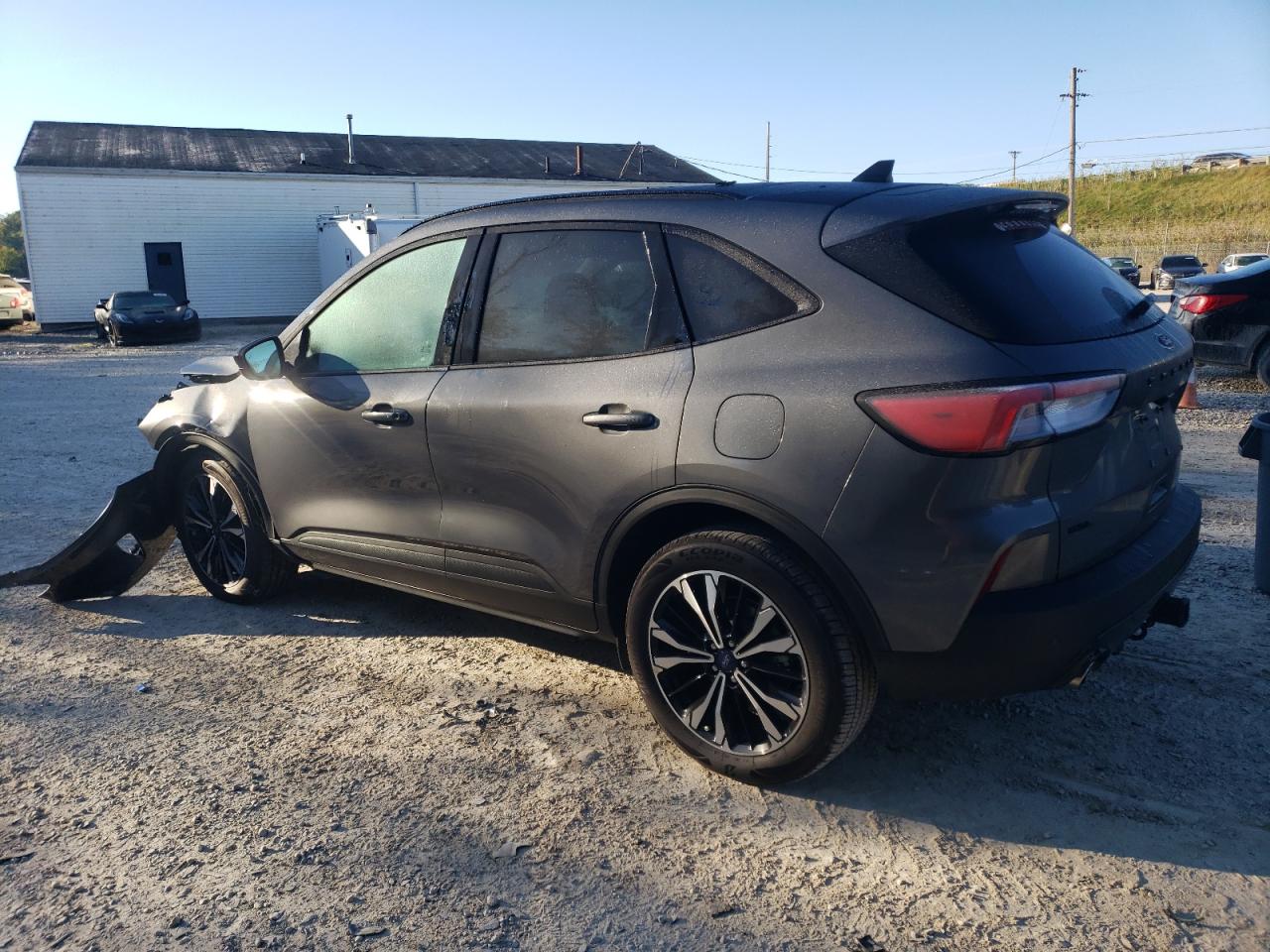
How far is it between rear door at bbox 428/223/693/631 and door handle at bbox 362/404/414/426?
0.52 ft

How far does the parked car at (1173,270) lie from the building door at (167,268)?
3756cm

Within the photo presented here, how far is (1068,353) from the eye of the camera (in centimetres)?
287

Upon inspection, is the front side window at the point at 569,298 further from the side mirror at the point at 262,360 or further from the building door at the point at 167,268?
the building door at the point at 167,268

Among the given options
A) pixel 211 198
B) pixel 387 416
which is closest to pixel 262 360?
pixel 387 416

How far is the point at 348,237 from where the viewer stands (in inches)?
1182

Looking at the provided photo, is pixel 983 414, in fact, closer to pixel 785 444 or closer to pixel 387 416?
pixel 785 444

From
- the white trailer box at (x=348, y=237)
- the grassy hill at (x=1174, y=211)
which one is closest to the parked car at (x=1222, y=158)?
the grassy hill at (x=1174, y=211)

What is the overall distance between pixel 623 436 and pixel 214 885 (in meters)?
1.75

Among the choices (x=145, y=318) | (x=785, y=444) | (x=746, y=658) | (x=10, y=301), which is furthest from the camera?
(x=10, y=301)

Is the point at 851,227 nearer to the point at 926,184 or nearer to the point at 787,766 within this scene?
the point at 926,184

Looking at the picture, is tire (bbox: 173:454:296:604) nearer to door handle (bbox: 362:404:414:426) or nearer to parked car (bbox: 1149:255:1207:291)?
door handle (bbox: 362:404:414:426)

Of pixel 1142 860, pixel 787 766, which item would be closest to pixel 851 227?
pixel 787 766

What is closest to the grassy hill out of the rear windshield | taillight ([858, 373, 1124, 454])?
the rear windshield

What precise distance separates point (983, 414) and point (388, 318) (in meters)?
2.56
